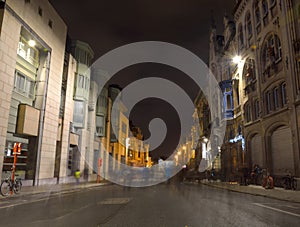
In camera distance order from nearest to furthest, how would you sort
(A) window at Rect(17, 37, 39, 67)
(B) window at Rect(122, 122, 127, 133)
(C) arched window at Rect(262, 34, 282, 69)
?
1. (C) arched window at Rect(262, 34, 282, 69)
2. (A) window at Rect(17, 37, 39, 67)
3. (B) window at Rect(122, 122, 127, 133)

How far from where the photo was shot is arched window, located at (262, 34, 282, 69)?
23.7 meters

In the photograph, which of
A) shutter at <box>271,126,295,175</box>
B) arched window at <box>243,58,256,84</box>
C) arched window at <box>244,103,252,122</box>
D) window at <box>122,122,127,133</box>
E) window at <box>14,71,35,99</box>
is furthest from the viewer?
window at <box>122,122,127,133</box>

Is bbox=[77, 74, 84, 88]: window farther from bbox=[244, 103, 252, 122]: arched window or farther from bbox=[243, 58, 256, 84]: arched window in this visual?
bbox=[244, 103, 252, 122]: arched window

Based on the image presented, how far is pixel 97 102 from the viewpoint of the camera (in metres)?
45.7

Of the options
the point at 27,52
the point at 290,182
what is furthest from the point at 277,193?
the point at 27,52

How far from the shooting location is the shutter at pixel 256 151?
26.8 meters

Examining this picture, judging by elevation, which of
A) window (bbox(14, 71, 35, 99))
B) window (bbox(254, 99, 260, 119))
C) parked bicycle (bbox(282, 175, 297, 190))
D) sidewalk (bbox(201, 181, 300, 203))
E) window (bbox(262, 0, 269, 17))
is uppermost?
window (bbox(262, 0, 269, 17))

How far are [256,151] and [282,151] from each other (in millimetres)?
5315

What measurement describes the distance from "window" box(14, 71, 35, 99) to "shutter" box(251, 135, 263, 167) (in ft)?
72.9

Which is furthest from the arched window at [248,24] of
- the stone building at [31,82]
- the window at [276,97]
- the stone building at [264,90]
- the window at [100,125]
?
the window at [100,125]

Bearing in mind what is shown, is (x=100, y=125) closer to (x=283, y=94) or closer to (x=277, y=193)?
(x=283, y=94)

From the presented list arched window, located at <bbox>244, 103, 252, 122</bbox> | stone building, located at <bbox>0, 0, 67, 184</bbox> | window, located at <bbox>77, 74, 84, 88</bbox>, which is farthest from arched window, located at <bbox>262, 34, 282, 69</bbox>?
window, located at <bbox>77, 74, 84, 88</bbox>

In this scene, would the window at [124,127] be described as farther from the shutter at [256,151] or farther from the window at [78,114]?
the shutter at [256,151]

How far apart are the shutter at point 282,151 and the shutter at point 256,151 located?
2356 millimetres
